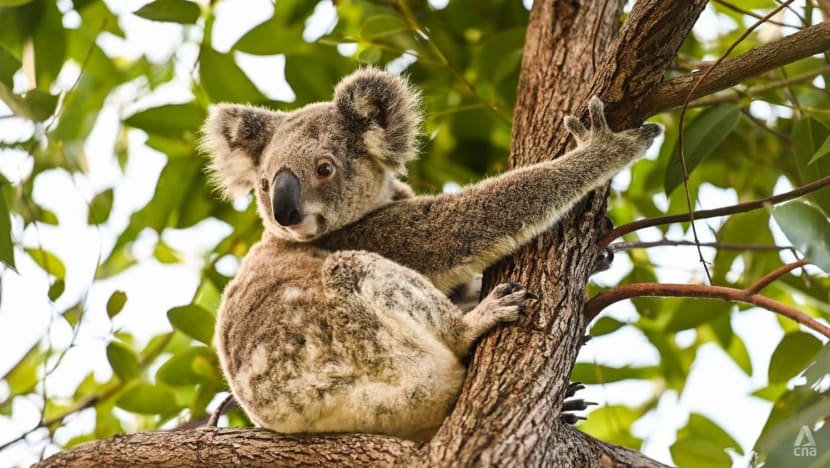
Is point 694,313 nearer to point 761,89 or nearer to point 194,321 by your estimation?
point 761,89

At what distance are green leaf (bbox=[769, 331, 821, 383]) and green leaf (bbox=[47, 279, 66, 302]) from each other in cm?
296

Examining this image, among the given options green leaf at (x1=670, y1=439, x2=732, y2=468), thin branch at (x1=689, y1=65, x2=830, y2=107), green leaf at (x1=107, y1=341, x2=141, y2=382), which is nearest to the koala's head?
green leaf at (x1=107, y1=341, x2=141, y2=382)

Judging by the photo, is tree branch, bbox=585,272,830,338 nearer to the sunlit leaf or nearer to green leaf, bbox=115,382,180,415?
the sunlit leaf

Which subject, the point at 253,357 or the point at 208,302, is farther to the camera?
the point at 208,302

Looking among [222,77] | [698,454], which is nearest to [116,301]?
[222,77]

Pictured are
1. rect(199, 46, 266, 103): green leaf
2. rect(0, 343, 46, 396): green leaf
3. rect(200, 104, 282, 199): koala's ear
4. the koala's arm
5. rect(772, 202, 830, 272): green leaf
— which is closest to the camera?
rect(772, 202, 830, 272): green leaf

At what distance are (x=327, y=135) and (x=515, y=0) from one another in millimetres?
1459

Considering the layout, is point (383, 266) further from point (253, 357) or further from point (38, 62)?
point (38, 62)

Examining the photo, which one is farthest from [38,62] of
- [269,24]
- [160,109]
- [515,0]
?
[515,0]

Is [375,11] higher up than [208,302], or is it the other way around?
[375,11]

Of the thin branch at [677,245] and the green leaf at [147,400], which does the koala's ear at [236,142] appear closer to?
the green leaf at [147,400]

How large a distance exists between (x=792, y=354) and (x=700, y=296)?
1021 millimetres

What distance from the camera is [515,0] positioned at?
181 inches

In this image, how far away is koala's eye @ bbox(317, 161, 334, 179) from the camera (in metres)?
3.71
